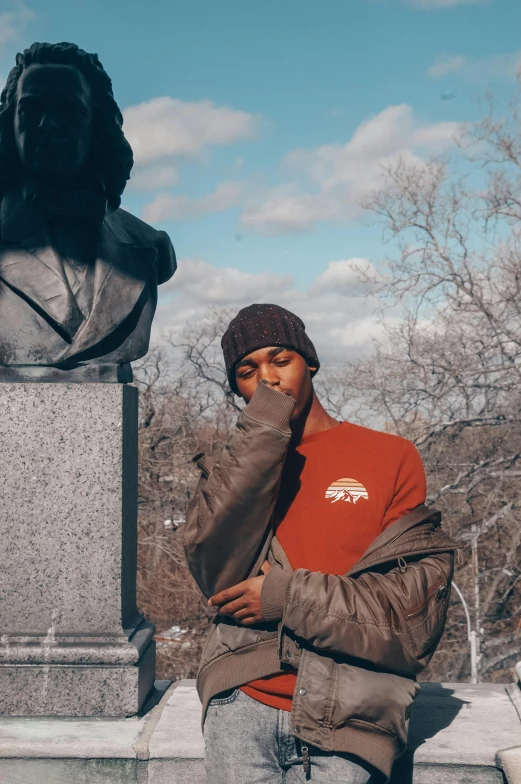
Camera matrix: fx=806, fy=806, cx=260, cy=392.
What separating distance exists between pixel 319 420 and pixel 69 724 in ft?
5.99

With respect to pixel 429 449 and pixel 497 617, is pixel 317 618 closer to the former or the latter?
pixel 429 449

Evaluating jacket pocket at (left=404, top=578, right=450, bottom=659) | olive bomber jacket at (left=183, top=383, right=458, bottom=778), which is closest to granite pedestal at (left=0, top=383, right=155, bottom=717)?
olive bomber jacket at (left=183, top=383, right=458, bottom=778)

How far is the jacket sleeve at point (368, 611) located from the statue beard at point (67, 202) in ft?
7.74

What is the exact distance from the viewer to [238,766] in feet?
→ 6.93

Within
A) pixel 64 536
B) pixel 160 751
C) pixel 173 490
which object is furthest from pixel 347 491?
pixel 173 490

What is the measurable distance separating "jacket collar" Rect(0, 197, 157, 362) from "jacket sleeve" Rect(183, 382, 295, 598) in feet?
5.81

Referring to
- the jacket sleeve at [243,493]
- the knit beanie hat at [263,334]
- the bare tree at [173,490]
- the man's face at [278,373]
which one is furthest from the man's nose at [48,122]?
the bare tree at [173,490]

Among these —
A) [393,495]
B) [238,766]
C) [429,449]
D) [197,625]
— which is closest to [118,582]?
[238,766]

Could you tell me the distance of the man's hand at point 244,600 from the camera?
6.89 feet

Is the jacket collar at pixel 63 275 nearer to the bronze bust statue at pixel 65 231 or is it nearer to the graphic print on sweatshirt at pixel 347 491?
the bronze bust statue at pixel 65 231

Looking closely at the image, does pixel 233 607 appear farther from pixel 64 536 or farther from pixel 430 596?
pixel 64 536

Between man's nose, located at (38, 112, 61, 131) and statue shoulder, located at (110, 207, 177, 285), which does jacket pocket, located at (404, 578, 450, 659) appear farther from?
man's nose, located at (38, 112, 61, 131)

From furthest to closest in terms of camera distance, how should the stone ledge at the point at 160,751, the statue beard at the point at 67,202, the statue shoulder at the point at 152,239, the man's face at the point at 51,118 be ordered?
the statue shoulder at the point at 152,239 < the statue beard at the point at 67,202 < the man's face at the point at 51,118 < the stone ledge at the point at 160,751

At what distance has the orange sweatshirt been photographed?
2164 mm
